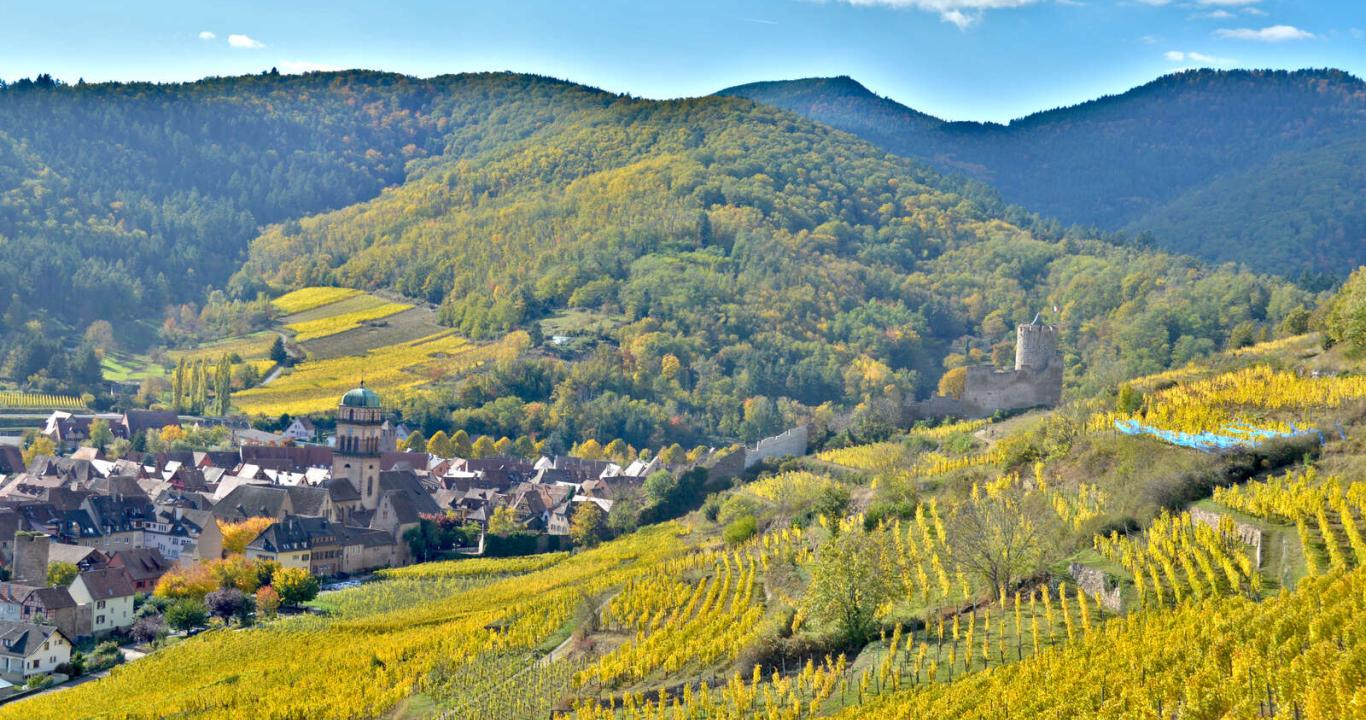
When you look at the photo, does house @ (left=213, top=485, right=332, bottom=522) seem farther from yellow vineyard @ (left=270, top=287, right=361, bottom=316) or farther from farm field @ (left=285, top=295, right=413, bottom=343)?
yellow vineyard @ (left=270, top=287, right=361, bottom=316)

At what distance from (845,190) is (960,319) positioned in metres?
37.9

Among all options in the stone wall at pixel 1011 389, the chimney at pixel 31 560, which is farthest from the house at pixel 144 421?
the stone wall at pixel 1011 389

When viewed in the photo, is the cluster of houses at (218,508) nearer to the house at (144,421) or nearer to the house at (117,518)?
the house at (117,518)

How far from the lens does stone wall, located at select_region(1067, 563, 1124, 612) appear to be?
3500cm

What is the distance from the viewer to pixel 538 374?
119 metres

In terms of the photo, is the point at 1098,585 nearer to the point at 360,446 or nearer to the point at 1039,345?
the point at 1039,345

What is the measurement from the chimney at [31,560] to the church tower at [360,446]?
20.7 metres

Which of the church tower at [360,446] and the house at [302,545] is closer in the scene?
the house at [302,545]

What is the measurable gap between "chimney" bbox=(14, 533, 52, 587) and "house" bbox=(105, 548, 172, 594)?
8.53 ft

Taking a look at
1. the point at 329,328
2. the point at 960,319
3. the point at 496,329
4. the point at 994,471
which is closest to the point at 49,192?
the point at 329,328

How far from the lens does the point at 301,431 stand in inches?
4178

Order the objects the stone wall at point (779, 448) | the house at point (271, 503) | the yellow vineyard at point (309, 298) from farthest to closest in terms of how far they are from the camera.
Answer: the yellow vineyard at point (309, 298) < the stone wall at point (779, 448) < the house at point (271, 503)

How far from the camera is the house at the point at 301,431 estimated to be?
347ft

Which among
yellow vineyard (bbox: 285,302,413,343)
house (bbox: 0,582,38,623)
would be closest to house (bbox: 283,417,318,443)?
yellow vineyard (bbox: 285,302,413,343)
